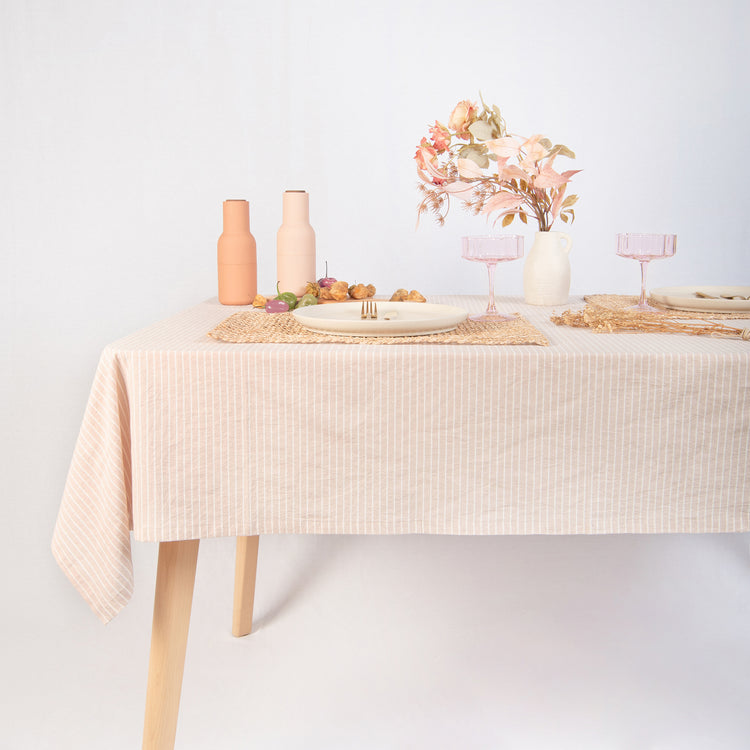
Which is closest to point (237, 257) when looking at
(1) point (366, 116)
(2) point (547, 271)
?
(2) point (547, 271)

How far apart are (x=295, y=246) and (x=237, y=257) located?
0.12 metres

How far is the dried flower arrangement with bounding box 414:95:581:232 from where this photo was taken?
1.51 meters

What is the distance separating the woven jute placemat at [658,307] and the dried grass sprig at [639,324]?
0.05m

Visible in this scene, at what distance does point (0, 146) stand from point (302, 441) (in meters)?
2.49

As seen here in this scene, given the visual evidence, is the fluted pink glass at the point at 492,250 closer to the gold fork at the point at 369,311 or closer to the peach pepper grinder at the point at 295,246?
the gold fork at the point at 369,311

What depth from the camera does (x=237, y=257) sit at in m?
1.63

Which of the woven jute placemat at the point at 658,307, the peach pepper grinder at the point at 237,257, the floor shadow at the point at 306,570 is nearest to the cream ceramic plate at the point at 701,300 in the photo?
the woven jute placemat at the point at 658,307

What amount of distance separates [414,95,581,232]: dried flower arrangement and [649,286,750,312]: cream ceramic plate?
0.82 feet

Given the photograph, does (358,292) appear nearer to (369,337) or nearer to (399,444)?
(369,337)

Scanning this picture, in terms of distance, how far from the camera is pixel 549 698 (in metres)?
1.58

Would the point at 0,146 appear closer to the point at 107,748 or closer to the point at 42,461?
the point at 42,461

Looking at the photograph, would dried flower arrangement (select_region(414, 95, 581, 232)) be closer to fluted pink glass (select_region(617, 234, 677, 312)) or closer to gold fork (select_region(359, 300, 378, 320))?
fluted pink glass (select_region(617, 234, 677, 312))

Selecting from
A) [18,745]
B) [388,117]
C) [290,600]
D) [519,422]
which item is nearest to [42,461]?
[290,600]

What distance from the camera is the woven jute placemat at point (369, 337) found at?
1153 mm
